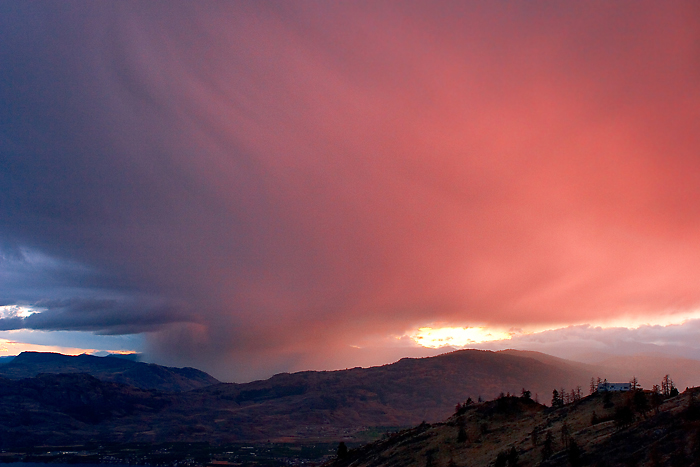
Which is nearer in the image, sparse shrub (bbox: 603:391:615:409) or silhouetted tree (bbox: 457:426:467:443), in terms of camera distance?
sparse shrub (bbox: 603:391:615:409)

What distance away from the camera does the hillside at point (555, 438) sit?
227 ft

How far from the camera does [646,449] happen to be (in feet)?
226

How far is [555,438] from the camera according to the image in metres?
95.0

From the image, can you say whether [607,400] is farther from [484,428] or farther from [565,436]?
[484,428]

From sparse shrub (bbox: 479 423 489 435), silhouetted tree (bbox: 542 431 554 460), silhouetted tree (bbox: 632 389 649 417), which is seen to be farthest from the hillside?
silhouetted tree (bbox: 632 389 649 417)

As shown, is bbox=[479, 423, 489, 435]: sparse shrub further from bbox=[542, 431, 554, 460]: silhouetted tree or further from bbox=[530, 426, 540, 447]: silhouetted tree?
bbox=[542, 431, 554, 460]: silhouetted tree

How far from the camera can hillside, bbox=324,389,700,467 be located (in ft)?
227

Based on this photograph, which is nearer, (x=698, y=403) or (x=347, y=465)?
(x=698, y=403)

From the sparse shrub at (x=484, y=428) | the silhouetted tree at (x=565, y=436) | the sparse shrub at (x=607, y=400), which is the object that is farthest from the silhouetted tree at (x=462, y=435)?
the sparse shrub at (x=607, y=400)

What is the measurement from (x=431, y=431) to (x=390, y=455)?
1520 centimetres

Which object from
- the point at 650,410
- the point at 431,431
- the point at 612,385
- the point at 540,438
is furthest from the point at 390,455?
the point at 650,410

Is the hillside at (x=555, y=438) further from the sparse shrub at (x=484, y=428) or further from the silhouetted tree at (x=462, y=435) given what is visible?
the sparse shrub at (x=484, y=428)

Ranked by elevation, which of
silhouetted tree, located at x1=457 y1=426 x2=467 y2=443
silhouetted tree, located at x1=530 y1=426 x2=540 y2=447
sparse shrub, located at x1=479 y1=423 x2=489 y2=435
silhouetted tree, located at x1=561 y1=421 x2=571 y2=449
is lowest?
silhouetted tree, located at x1=457 y1=426 x2=467 y2=443

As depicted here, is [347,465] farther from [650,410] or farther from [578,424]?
[650,410]
